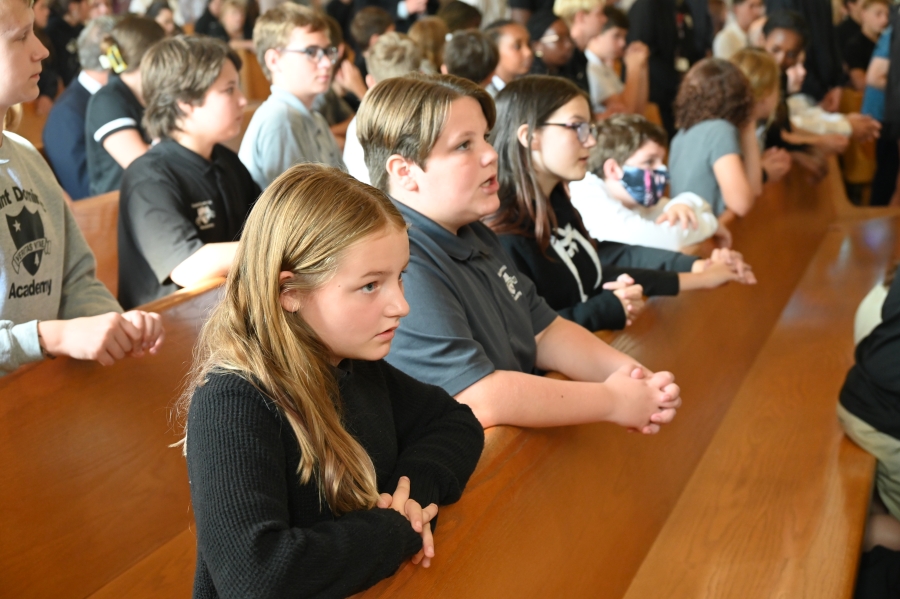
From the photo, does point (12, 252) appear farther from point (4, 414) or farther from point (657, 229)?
point (657, 229)

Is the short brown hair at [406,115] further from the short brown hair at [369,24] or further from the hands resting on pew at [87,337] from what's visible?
the short brown hair at [369,24]

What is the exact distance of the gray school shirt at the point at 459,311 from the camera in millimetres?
1863

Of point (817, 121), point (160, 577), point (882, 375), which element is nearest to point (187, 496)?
point (160, 577)

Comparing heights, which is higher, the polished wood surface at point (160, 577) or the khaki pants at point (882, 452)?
the polished wood surface at point (160, 577)

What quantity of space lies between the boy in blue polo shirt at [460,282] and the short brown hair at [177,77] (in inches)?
46.0

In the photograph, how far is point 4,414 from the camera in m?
1.94

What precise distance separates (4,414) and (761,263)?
321 cm

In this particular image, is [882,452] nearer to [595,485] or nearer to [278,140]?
[595,485]

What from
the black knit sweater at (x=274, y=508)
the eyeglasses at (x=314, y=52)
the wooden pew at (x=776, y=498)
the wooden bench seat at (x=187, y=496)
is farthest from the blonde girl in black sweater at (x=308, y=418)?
the eyeglasses at (x=314, y=52)

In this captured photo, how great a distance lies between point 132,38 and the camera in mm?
4383

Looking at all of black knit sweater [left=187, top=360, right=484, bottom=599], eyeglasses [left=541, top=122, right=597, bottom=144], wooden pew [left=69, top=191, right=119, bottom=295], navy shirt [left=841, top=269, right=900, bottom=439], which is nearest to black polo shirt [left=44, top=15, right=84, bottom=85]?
wooden pew [left=69, top=191, right=119, bottom=295]

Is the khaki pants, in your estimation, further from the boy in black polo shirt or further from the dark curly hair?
the boy in black polo shirt

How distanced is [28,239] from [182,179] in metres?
0.86

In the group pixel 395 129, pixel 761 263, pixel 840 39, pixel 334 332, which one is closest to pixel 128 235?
pixel 395 129
